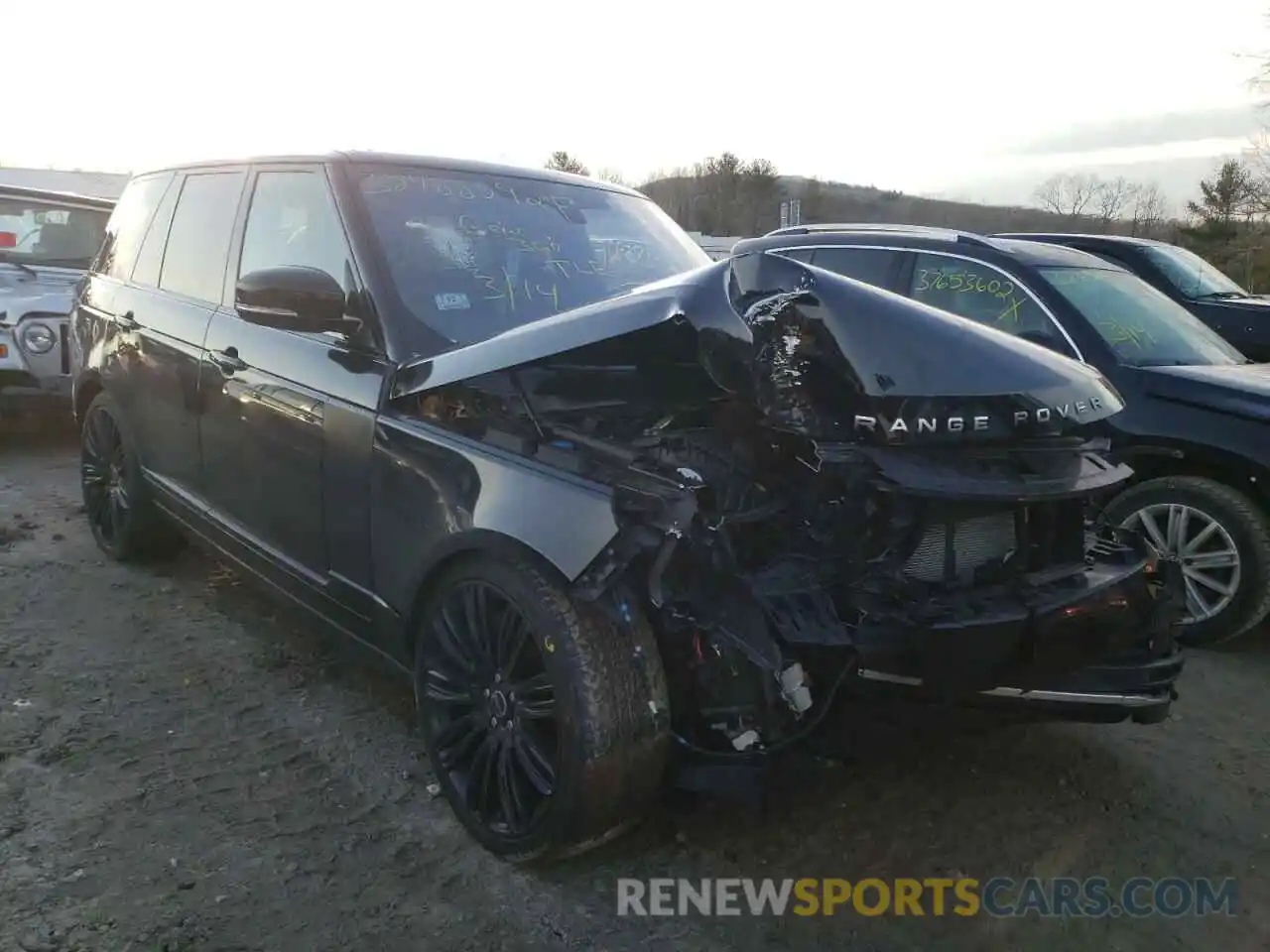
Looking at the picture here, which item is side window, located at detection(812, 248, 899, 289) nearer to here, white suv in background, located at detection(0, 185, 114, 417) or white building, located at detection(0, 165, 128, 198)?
white suv in background, located at detection(0, 185, 114, 417)

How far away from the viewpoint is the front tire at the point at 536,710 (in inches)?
97.0

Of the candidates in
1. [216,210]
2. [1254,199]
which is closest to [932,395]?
[216,210]

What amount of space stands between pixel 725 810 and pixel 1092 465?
57.0 inches

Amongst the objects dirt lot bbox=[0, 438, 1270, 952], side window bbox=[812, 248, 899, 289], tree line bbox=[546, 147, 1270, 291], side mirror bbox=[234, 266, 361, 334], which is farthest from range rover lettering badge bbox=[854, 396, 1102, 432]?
tree line bbox=[546, 147, 1270, 291]

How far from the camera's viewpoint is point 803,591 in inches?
95.7

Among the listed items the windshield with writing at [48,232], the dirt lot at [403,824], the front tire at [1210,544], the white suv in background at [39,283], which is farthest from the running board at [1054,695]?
the windshield with writing at [48,232]

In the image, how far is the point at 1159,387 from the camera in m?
4.68

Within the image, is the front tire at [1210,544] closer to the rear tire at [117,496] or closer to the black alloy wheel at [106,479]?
the rear tire at [117,496]

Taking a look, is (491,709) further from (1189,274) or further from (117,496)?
(1189,274)

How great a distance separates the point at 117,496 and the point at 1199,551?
5.08 m

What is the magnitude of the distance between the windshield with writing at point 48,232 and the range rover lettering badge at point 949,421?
24.3 ft

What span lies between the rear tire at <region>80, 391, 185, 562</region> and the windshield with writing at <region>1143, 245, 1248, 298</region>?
7.28m


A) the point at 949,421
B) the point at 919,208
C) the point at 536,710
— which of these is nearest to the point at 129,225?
the point at 536,710

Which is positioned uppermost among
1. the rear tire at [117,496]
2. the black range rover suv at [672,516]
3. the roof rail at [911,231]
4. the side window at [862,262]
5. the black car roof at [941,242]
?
the roof rail at [911,231]
